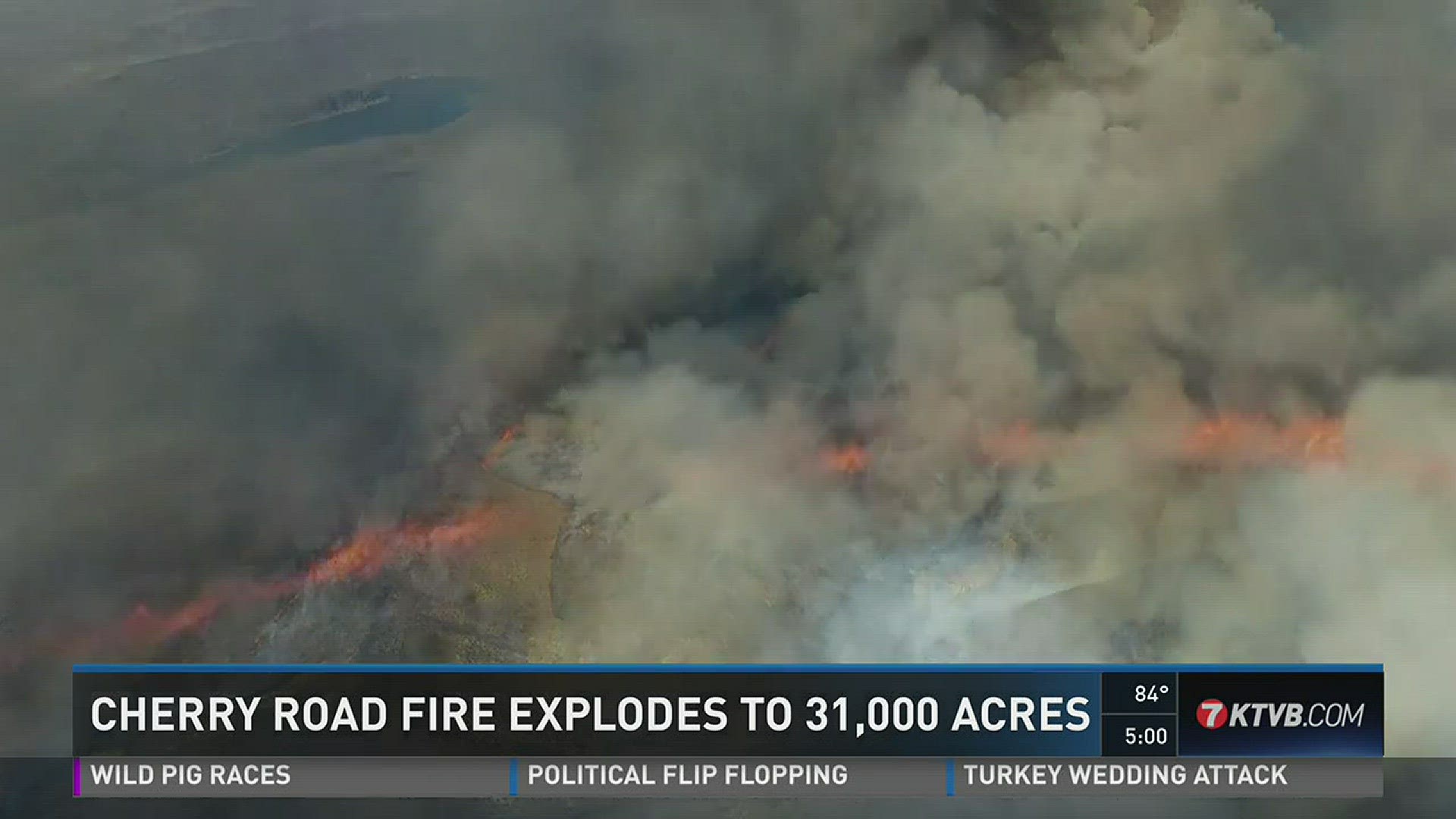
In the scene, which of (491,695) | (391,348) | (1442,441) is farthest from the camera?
(391,348)

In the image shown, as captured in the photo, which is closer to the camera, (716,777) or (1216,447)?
(716,777)

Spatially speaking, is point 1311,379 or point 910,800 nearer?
point 910,800

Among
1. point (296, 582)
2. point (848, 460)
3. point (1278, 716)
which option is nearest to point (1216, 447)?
point (1278, 716)

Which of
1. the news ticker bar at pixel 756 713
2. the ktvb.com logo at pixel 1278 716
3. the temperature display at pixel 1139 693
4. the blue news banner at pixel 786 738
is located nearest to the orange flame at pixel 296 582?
the news ticker bar at pixel 756 713

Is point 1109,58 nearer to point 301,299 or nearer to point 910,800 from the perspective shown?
point 910,800

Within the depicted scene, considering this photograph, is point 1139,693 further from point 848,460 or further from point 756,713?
point 848,460

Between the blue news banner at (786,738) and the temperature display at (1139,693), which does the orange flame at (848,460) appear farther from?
the temperature display at (1139,693)

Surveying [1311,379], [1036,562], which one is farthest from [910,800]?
[1311,379]
